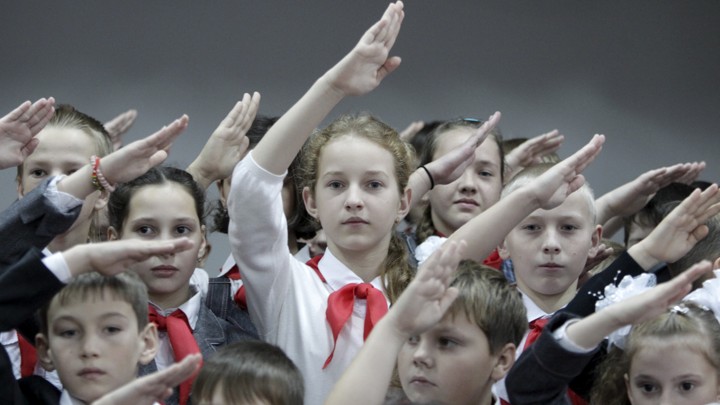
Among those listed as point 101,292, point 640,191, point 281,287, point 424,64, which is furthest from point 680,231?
point 424,64

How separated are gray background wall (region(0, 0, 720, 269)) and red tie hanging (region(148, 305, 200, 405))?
7.03ft

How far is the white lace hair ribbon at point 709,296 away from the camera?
2.54 m

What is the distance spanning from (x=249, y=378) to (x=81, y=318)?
0.35m

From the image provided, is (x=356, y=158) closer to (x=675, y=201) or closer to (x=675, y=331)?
(x=675, y=331)

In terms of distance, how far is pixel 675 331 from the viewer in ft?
7.97

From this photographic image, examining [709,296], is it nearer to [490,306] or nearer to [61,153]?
[490,306]

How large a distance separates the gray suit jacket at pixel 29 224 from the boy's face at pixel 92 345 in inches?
5.1

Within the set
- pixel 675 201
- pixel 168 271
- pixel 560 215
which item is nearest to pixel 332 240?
pixel 168 271

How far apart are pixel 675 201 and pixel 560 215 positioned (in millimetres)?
743


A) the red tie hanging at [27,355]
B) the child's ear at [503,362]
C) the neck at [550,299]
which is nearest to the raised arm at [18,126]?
the red tie hanging at [27,355]

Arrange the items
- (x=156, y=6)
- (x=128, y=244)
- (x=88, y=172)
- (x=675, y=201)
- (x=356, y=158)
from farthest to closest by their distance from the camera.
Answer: (x=156, y=6) < (x=675, y=201) < (x=356, y=158) < (x=88, y=172) < (x=128, y=244)

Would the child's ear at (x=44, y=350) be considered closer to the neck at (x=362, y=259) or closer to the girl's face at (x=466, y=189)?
the neck at (x=362, y=259)

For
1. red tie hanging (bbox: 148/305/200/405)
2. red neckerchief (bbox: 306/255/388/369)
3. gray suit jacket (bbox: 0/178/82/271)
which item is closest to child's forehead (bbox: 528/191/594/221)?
red neckerchief (bbox: 306/255/388/369)

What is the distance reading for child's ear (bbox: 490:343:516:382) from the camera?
2385mm
